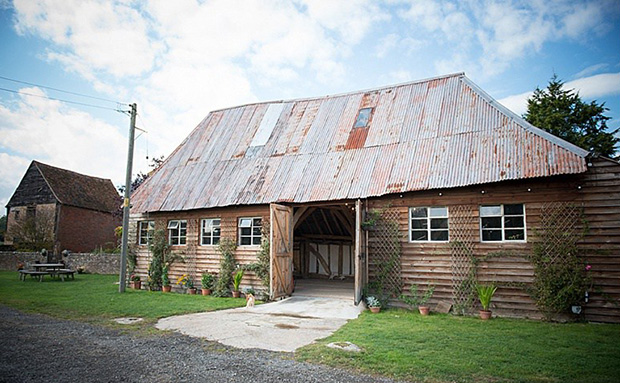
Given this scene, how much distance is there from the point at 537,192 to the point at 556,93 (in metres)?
18.8

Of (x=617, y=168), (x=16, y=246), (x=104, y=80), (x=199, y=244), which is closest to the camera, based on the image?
(x=617, y=168)

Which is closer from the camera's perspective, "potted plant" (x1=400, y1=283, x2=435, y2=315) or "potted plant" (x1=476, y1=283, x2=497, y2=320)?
"potted plant" (x1=476, y1=283, x2=497, y2=320)

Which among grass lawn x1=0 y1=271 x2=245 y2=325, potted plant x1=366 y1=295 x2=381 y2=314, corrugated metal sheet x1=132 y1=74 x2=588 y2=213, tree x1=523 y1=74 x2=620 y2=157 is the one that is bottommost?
grass lawn x1=0 y1=271 x2=245 y2=325

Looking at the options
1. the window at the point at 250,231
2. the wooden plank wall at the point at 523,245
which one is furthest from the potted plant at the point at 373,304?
the window at the point at 250,231

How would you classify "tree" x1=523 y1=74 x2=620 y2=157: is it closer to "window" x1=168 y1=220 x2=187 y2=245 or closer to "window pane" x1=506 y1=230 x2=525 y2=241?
"window pane" x1=506 y1=230 x2=525 y2=241

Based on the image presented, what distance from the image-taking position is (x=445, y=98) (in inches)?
502

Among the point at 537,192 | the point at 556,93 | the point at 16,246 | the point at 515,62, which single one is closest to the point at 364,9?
the point at 515,62

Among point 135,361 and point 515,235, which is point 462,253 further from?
point 135,361

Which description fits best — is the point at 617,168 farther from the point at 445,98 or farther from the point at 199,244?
the point at 199,244

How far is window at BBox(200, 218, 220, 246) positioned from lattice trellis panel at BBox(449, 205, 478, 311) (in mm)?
8193

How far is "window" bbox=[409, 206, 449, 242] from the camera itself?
10289 millimetres

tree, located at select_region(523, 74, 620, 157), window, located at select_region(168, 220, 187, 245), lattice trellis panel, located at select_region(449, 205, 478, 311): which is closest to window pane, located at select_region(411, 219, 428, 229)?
lattice trellis panel, located at select_region(449, 205, 478, 311)

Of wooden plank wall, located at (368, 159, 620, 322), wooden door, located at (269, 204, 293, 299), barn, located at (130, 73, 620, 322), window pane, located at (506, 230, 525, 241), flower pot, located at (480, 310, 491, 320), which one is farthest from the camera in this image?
wooden door, located at (269, 204, 293, 299)

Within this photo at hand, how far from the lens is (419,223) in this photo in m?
10.6
